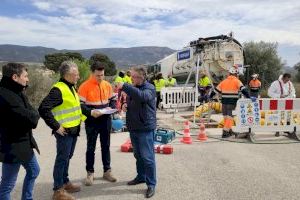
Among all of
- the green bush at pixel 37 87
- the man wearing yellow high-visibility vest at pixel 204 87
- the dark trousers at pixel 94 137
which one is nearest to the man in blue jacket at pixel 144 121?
the dark trousers at pixel 94 137

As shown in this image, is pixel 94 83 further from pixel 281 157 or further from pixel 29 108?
pixel 281 157

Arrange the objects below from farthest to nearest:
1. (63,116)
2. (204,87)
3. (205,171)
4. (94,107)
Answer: (204,87) < (205,171) < (94,107) < (63,116)

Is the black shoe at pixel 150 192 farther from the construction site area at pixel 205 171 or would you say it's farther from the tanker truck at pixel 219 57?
the tanker truck at pixel 219 57

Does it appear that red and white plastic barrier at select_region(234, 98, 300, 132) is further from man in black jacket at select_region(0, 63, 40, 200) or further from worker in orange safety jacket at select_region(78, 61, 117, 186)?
man in black jacket at select_region(0, 63, 40, 200)

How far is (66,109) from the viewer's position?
18.2 feet

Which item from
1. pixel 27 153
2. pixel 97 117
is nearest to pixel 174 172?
pixel 97 117

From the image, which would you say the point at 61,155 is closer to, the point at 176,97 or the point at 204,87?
the point at 176,97

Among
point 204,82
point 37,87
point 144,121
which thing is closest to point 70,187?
point 144,121

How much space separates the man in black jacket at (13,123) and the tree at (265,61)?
38.1 meters

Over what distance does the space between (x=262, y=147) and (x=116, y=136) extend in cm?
404

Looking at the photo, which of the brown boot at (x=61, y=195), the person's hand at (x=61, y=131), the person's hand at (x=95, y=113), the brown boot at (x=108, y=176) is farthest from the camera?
the brown boot at (x=108, y=176)

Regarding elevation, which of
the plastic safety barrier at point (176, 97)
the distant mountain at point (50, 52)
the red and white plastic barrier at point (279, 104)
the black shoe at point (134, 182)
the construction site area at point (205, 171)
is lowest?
the construction site area at point (205, 171)

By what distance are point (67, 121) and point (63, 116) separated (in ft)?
0.29

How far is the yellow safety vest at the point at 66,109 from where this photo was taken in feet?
18.0
